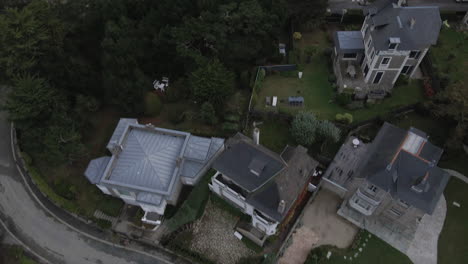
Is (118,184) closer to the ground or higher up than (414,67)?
closer to the ground

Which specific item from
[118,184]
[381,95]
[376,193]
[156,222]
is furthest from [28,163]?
[381,95]

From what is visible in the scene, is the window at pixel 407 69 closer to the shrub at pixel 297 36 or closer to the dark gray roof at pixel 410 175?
the dark gray roof at pixel 410 175

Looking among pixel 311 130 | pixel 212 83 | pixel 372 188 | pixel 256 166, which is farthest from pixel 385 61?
pixel 256 166

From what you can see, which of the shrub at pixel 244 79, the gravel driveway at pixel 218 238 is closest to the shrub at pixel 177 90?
the shrub at pixel 244 79

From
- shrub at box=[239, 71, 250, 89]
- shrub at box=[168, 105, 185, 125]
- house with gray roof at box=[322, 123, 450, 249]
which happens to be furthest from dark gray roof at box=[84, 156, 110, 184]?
house with gray roof at box=[322, 123, 450, 249]

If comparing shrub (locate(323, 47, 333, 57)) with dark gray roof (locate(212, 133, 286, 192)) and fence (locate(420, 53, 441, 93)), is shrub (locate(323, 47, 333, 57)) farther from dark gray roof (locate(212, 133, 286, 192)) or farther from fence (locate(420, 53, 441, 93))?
dark gray roof (locate(212, 133, 286, 192))

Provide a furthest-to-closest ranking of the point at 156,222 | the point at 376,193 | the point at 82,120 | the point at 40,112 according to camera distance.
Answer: the point at 82,120 → the point at 40,112 → the point at 156,222 → the point at 376,193

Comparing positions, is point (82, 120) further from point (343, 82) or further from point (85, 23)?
point (343, 82)
